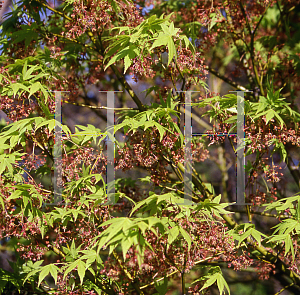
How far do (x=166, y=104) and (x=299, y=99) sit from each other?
2.06 meters

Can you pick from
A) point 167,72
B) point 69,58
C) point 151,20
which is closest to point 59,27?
point 69,58

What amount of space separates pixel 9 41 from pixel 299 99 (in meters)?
2.73

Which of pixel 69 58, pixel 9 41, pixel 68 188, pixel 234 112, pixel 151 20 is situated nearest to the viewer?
pixel 151 20

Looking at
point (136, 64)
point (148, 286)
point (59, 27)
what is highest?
point (59, 27)

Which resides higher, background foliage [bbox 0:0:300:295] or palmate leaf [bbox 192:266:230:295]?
background foliage [bbox 0:0:300:295]

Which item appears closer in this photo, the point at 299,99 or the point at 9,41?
the point at 9,41

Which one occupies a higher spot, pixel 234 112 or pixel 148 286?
pixel 234 112

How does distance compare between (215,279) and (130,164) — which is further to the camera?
(130,164)

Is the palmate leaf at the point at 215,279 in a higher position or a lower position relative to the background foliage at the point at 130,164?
lower

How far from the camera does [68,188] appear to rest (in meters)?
2.04

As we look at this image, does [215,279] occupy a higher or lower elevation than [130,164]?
lower

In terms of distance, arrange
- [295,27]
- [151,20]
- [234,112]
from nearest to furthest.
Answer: [151,20]
[234,112]
[295,27]

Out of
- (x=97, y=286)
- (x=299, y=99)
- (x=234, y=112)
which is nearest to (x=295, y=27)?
(x=299, y=99)

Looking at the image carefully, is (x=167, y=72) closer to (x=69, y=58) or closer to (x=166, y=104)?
(x=166, y=104)
